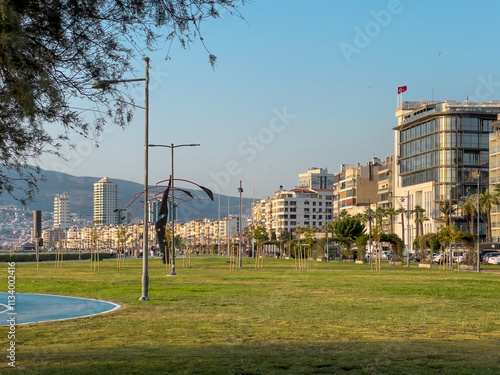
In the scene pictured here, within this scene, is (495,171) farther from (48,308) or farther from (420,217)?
(48,308)

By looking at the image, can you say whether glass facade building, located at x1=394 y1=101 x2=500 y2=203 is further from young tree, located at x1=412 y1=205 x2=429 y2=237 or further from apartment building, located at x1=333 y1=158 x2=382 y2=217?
apartment building, located at x1=333 y1=158 x2=382 y2=217

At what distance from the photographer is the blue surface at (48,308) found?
22202 millimetres

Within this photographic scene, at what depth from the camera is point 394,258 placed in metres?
84.0

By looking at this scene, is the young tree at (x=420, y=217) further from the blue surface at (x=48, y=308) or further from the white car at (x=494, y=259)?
the blue surface at (x=48, y=308)

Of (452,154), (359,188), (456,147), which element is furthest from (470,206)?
(359,188)

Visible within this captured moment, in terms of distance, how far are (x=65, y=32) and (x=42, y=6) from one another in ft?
2.41

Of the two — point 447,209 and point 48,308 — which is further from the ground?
point 447,209

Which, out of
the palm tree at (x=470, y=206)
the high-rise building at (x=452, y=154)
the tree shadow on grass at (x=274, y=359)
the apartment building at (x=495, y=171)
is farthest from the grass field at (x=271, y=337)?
the high-rise building at (x=452, y=154)

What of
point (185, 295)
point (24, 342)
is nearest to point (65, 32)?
point (24, 342)

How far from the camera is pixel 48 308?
1001 inches

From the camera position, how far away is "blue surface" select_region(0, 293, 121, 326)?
22202 mm

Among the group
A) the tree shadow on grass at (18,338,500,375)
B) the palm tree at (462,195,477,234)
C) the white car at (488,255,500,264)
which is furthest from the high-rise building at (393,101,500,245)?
the tree shadow on grass at (18,338,500,375)

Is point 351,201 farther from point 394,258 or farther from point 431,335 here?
point 431,335

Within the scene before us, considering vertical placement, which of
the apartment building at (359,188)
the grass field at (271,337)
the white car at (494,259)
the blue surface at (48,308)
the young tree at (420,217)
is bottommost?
A: the white car at (494,259)
